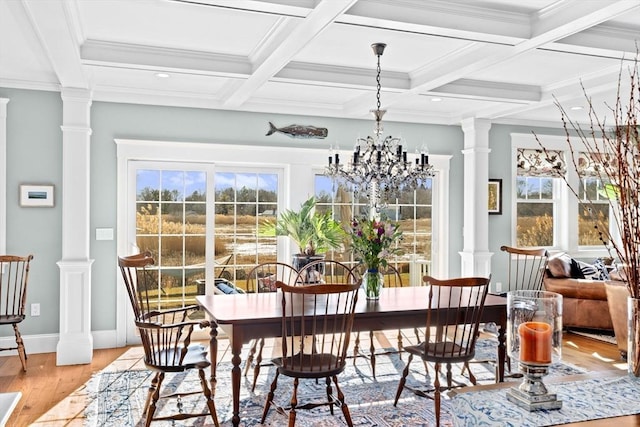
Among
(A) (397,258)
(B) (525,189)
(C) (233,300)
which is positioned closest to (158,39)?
(C) (233,300)

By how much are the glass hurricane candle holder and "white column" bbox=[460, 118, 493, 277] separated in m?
4.63

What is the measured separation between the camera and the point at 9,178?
16.2ft

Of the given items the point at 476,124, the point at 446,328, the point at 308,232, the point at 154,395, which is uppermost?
the point at 476,124

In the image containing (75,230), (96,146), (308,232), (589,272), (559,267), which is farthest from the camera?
(589,272)

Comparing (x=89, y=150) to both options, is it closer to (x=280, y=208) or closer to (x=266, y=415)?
(x=280, y=208)

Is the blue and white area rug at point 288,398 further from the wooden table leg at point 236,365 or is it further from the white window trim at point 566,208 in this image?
the white window trim at point 566,208

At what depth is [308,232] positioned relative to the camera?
5.53 meters

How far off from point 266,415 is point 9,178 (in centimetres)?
327

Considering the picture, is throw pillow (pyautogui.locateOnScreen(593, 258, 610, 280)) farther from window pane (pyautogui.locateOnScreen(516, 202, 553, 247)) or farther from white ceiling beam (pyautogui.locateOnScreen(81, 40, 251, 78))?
white ceiling beam (pyautogui.locateOnScreen(81, 40, 251, 78))

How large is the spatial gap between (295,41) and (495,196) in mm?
4065

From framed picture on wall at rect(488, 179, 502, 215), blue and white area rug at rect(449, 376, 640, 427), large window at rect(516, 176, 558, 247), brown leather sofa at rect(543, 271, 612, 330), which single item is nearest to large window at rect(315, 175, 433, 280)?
framed picture on wall at rect(488, 179, 502, 215)

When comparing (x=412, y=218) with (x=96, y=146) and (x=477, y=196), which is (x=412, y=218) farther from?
(x=96, y=146)

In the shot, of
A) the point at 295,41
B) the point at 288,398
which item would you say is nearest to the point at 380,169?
the point at 295,41

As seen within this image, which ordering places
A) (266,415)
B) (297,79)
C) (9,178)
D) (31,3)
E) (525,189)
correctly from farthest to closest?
(525,189)
(9,178)
(297,79)
(266,415)
(31,3)
